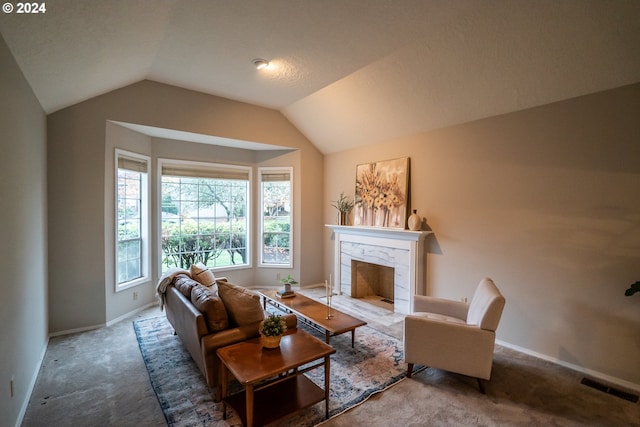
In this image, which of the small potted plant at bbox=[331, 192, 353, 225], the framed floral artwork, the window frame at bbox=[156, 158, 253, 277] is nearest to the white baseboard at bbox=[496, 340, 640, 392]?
the framed floral artwork

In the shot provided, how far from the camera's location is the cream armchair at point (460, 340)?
8.16 feet

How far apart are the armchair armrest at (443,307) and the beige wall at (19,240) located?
11.1 feet

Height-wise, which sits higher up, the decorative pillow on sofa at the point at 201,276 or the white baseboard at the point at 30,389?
the decorative pillow on sofa at the point at 201,276

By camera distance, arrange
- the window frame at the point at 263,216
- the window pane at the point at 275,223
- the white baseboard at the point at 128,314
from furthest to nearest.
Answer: the window pane at the point at 275,223
the window frame at the point at 263,216
the white baseboard at the point at 128,314

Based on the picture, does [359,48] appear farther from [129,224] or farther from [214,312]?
[129,224]

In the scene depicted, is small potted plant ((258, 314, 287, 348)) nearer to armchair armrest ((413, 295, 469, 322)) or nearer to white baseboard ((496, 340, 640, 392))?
armchair armrest ((413, 295, 469, 322))

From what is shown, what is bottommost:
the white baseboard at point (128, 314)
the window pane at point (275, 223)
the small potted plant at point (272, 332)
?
the white baseboard at point (128, 314)

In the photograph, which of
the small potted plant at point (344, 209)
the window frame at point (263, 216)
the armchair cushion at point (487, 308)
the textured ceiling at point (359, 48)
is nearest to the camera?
the textured ceiling at point (359, 48)

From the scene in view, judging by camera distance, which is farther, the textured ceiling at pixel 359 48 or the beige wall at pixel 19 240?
the textured ceiling at pixel 359 48

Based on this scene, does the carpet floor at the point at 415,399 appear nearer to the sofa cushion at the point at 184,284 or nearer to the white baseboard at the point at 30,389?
the white baseboard at the point at 30,389

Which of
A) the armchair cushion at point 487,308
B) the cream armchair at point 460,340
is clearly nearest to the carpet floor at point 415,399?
the cream armchair at point 460,340

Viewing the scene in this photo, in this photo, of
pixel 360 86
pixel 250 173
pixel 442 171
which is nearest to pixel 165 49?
pixel 360 86

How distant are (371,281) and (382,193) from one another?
1707mm

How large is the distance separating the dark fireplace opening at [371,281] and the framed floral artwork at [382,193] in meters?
0.84
